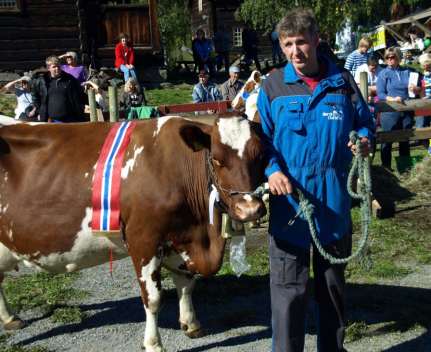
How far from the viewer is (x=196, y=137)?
3.70 m

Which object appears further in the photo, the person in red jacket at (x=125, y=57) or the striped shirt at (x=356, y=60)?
the person in red jacket at (x=125, y=57)

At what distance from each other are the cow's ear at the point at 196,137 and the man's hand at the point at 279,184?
0.71 metres

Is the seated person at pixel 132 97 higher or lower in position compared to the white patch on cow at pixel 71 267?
higher

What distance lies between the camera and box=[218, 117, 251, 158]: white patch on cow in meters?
3.47

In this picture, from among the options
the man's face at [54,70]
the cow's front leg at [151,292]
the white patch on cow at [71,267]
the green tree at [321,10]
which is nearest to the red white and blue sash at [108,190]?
the cow's front leg at [151,292]

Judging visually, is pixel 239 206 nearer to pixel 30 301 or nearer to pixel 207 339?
pixel 207 339

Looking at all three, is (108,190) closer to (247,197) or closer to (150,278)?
(150,278)

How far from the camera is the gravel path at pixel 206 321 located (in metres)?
4.28

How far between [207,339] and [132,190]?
4.20ft

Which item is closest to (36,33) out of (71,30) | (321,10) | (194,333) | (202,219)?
(71,30)

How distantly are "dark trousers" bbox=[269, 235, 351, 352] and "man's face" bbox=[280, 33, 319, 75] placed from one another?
95cm

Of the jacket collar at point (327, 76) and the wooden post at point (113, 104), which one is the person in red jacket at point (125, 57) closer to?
the wooden post at point (113, 104)

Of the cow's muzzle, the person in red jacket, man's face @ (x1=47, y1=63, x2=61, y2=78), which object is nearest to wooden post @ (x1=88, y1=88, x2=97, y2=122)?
man's face @ (x1=47, y1=63, x2=61, y2=78)

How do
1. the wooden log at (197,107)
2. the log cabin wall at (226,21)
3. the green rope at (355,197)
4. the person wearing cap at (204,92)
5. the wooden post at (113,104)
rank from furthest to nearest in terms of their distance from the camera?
the log cabin wall at (226,21) → the person wearing cap at (204,92) → the wooden log at (197,107) → the wooden post at (113,104) → the green rope at (355,197)
